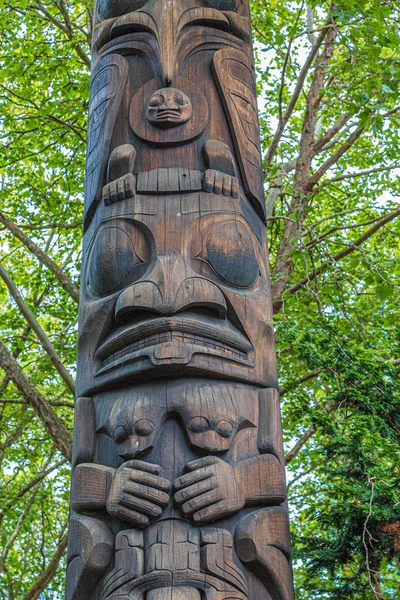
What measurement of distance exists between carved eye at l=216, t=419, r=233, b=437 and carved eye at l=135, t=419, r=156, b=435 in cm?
32

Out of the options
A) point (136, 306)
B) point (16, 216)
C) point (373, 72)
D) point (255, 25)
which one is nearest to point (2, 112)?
point (16, 216)

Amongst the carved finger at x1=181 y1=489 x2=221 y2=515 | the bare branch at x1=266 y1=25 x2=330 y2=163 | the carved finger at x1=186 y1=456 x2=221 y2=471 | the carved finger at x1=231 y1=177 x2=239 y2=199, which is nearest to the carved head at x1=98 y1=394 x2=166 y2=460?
the carved finger at x1=186 y1=456 x2=221 y2=471

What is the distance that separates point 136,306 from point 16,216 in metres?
8.00

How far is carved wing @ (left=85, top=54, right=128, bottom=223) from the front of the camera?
4.92 m

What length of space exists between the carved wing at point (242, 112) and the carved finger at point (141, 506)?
2.13 m

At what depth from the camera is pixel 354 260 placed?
8.09 m

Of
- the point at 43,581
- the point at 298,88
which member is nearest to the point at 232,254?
the point at 298,88

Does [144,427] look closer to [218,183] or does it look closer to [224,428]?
[224,428]

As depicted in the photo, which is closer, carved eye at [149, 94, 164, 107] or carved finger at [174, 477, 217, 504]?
carved finger at [174, 477, 217, 504]

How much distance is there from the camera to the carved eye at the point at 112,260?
4.33m

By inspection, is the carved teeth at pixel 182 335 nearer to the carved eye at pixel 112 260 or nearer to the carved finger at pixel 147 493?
the carved eye at pixel 112 260

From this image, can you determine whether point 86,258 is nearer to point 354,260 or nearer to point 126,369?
point 126,369

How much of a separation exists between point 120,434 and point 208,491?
0.54 meters

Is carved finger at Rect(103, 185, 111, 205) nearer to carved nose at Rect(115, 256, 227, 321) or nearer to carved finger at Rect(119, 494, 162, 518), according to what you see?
carved nose at Rect(115, 256, 227, 321)
